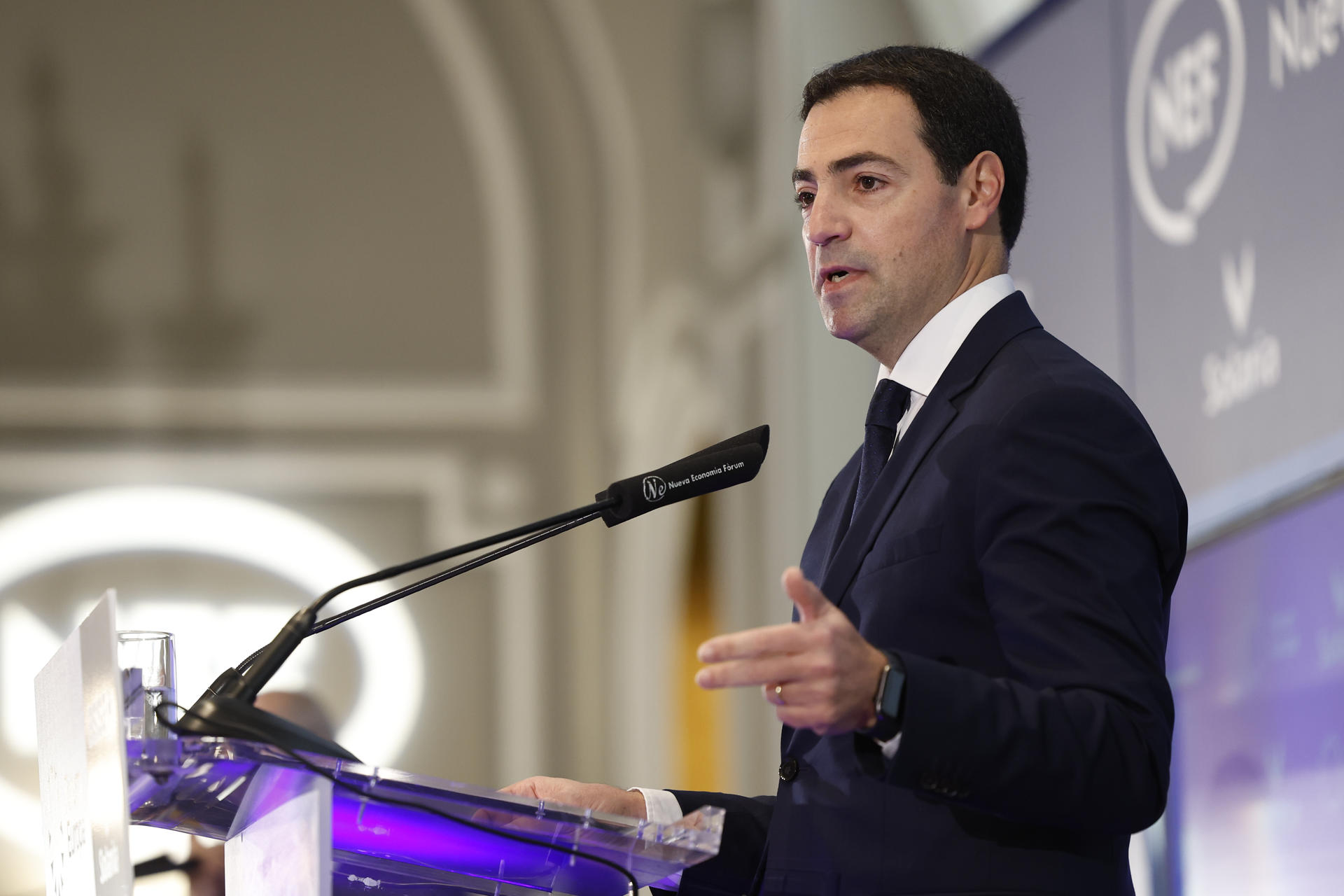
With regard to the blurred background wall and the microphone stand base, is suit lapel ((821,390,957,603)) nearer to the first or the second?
the microphone stand base

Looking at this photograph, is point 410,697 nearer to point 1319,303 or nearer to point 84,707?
point 1319,303

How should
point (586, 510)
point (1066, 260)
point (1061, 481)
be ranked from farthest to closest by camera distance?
point (1066, 260) < point (586, 510) < point (1061, 481)

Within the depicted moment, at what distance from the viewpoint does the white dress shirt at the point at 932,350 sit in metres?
1.47

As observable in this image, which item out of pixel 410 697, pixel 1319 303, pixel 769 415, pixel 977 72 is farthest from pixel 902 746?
pixel 410 697

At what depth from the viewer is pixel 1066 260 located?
10.7ft

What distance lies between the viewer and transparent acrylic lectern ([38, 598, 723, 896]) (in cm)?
108

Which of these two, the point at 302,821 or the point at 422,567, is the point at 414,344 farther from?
the point at 302,821

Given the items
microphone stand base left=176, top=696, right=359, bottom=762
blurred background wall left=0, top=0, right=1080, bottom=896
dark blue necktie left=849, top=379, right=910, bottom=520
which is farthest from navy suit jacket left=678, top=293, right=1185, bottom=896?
blurred background wall left=0, top=0, right=1080, bottom=896

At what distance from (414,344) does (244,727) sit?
13.8ft

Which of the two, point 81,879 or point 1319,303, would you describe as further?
point 1319,303

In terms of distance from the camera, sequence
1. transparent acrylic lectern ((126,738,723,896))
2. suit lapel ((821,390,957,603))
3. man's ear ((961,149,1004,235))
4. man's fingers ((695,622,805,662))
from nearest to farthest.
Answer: man's fingers ((695,622,805,662)) → transparent acrylic lectern ((126,738,723,896)) → suit lapel ((821,390,957,603)) → man's ear ((961,149,1004,235))

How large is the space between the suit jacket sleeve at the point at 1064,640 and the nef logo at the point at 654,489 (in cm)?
30

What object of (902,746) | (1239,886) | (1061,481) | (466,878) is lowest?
(1239,886)

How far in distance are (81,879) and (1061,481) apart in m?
0.83
